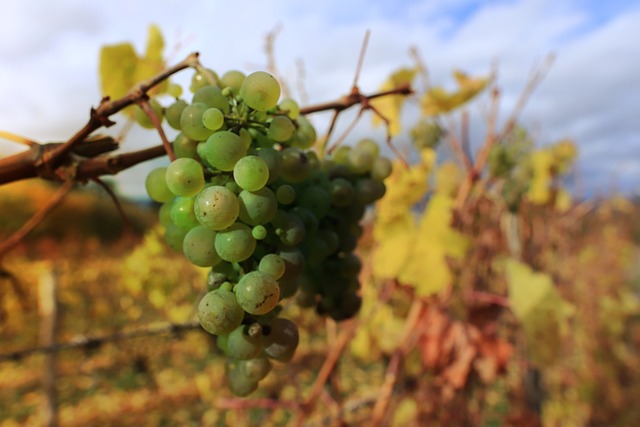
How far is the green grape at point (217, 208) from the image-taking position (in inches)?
13.5

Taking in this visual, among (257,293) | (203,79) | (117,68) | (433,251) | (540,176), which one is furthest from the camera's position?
(540,176)

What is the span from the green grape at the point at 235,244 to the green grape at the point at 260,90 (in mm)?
100

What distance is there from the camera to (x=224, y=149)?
36cm

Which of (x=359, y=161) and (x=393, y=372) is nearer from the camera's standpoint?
(x=359, y=161)

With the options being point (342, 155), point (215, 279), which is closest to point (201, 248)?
point (215, 279)

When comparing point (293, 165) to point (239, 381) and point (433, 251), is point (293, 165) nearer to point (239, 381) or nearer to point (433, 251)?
point (239, 381)

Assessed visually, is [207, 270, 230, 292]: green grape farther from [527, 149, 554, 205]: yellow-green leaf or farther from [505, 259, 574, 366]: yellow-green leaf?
[527, 149, 554, 205]: yellow-green leaf

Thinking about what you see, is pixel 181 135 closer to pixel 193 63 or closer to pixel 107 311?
pixel 193 63

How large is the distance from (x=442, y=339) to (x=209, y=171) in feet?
3.32

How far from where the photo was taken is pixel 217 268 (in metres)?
0.39

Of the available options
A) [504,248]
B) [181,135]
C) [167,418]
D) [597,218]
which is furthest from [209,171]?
[597,218]

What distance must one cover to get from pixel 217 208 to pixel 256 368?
158 millimetres

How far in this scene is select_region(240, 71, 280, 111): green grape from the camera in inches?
14.6

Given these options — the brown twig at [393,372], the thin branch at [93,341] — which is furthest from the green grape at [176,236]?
the brown twig at [393,372]
